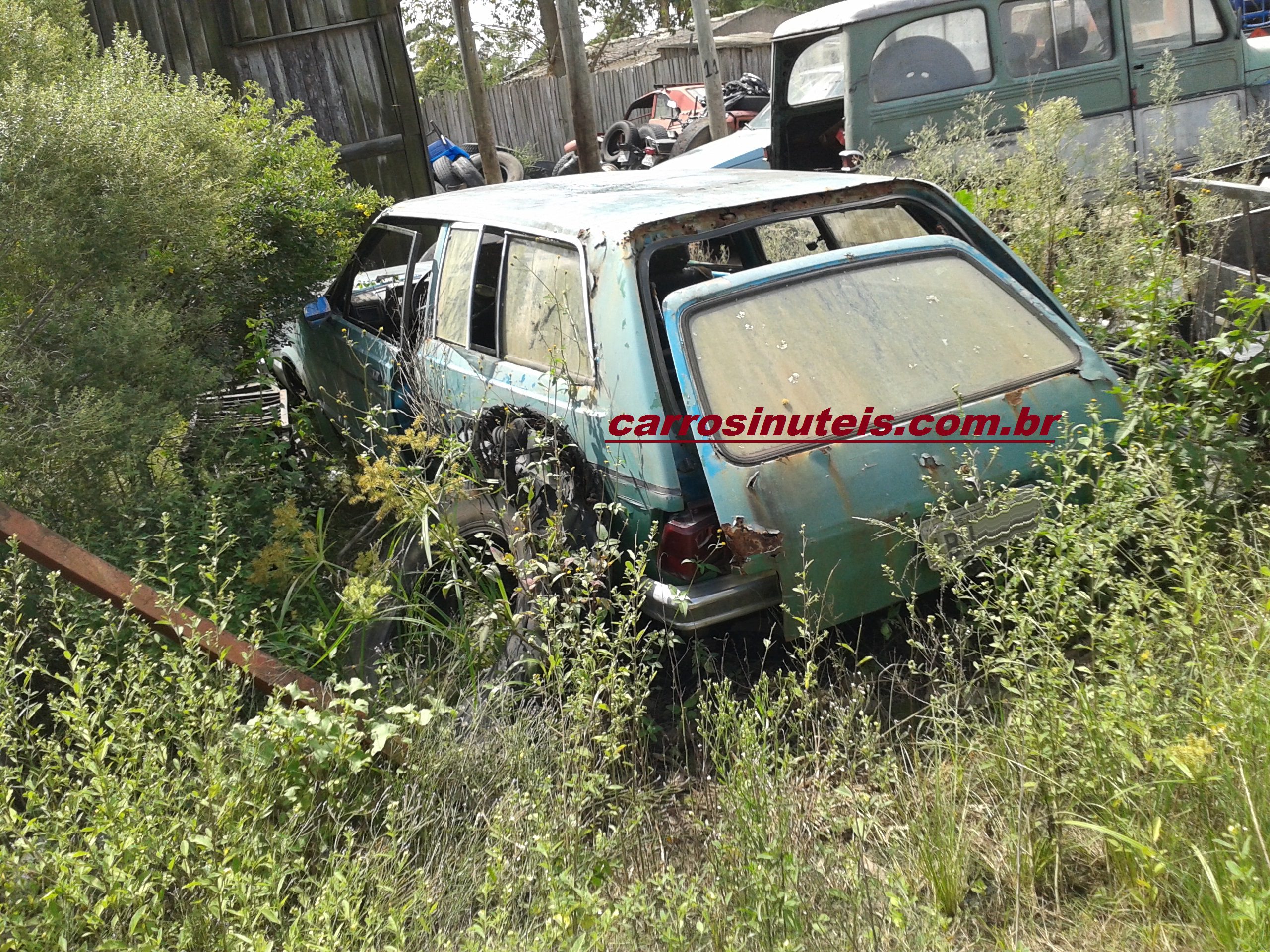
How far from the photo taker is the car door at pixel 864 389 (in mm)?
3086

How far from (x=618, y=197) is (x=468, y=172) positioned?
41.0 feet

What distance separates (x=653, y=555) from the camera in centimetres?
325

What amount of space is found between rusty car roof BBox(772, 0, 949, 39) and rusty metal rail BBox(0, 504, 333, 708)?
6994 millimetres

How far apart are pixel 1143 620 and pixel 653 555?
4.65 ft

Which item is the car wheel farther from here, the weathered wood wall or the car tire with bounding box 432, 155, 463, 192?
the car tire with bounding box 432, 155, 463, 192

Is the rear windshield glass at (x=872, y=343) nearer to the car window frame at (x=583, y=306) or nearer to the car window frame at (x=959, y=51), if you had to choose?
the car window frame at (x=583, y=306)

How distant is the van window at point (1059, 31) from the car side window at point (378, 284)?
5229mm

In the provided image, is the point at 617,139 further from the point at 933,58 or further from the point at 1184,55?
the point at 1184,55

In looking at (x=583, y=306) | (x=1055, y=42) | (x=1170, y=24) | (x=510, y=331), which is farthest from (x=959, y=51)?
(x=583, y=306)

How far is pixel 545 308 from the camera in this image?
384 cm

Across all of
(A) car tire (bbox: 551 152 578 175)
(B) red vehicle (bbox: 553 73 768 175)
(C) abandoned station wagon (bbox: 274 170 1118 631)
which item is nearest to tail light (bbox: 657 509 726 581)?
(C) abandoned station wagon (bbox: 274 170 1118 631)

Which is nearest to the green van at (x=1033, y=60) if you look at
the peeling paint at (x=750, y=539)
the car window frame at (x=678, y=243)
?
the car window frame at (x=678, y=243)

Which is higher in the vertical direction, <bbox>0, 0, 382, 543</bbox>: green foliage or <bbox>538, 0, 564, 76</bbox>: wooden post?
<bbox>538, 0, 564, 76</bbox>: wooden post

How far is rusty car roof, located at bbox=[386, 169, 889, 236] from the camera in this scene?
11.9ft
